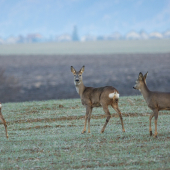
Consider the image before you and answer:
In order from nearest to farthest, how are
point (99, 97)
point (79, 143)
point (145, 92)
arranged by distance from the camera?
1. point (79, 143)
2. point (145, 92)
3. point (99, 97)

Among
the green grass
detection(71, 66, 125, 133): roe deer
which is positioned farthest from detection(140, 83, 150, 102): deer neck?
the green grass

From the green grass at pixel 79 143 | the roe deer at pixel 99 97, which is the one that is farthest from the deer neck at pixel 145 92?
the green grass at pixel 79 143

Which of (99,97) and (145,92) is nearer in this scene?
(145,92)

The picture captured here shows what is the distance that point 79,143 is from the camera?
39.5ft

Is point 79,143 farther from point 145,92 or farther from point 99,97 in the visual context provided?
point 145,92

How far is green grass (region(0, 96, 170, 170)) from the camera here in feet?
33.4

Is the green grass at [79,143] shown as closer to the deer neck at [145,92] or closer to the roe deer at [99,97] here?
the roe deer at [99,97]

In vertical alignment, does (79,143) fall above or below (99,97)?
below

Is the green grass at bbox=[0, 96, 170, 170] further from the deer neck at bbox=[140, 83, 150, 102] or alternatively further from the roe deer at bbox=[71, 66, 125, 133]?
the deer neck at bbox=[140, 83, 150, 102]

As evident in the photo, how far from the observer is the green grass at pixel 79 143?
10195 millimetres

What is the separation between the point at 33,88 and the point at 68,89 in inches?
194

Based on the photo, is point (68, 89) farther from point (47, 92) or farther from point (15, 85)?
point (15, 85)

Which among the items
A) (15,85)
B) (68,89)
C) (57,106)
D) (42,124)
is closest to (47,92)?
(68,89)

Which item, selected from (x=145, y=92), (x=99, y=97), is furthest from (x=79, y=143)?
(x=145, y=92)
